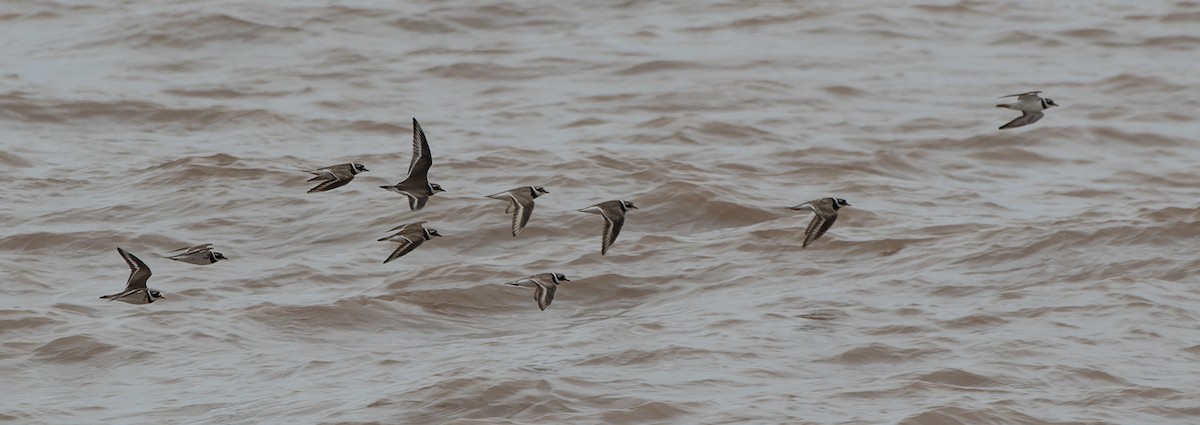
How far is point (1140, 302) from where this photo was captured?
12.6 meters

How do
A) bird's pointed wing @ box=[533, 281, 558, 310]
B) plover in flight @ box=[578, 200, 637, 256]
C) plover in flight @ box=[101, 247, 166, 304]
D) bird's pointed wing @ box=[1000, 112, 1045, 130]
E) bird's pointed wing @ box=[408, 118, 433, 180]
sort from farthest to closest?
1. bird's pointed wing @ box=[1000, 112, 1045, 130]
2. bird's pointed wing @ box=[533, 281, 558, 310]
3. plover in flight @ box=[578, 200, 637, 256]
4. plover in flight @ box=[101, 247, 166, 304]
5. bird's pointed wing @ box=[408, 118, 433, 180]

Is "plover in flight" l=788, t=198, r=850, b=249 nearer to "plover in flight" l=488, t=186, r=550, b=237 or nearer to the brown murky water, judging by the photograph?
the brown murky water

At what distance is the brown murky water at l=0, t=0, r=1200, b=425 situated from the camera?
11.0 meters

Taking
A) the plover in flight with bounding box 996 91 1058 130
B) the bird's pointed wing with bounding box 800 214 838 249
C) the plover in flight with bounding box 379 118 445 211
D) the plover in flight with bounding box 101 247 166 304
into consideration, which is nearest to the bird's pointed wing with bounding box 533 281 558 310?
the plover in flight with bounding box 379 118 445 211

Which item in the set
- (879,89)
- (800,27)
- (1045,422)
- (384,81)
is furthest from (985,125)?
(1045,422)

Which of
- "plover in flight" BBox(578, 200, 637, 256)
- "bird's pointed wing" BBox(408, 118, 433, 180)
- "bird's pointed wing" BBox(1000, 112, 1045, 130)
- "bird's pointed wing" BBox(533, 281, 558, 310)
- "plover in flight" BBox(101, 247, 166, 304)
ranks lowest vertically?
"bird's pointed wing" BBox(533, 281, 558, 310)

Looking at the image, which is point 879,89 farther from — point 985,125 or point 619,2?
point 619,2

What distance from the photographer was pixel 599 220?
15.3 m

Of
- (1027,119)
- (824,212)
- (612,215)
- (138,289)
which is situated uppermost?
(1027,119)

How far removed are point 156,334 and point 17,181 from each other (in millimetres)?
4646

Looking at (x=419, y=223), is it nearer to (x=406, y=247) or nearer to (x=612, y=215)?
(x=406, y=247)

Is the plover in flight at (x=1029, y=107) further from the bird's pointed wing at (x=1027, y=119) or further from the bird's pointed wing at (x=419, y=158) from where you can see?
the bird's pointed wing at (x=419, y=158)

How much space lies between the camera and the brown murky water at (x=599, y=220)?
36.1ft

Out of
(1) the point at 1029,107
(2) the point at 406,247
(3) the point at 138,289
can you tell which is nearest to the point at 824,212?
(1) the point at 1029,107
